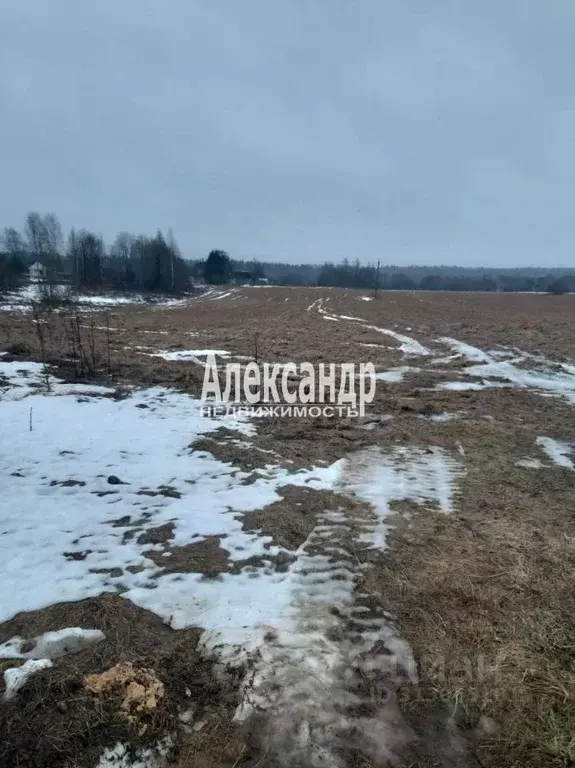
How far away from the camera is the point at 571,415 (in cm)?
797

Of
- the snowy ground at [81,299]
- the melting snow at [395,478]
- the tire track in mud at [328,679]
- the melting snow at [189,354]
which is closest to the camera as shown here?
the tire track in mud at [328,679]

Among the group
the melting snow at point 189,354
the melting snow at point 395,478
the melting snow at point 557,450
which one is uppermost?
the melting snow at point 189,354

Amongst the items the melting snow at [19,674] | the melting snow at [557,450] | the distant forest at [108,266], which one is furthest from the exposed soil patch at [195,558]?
the distant forest at [108,266]

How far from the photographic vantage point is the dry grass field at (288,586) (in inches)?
90.4

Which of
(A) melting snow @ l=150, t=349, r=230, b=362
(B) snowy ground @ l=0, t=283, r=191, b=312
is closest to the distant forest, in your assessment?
(B) snowy ground @ l=0, t=283, r=191, b=312

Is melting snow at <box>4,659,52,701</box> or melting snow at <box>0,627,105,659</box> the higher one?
melting snow at <box>4,659,52,701</box>

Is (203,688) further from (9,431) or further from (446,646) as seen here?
(9,431)

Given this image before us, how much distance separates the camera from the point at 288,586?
11.3ft

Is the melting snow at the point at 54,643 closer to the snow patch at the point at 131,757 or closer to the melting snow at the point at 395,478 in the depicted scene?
the snow patch at the point at 131,757

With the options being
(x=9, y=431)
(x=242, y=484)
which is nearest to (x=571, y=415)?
(x=242, y=484)

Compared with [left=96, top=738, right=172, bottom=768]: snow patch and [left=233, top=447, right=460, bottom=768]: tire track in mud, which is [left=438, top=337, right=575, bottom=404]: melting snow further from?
[left=96, top=738, right=172, bottom=768]: snow patch

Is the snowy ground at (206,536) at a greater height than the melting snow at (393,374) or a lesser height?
lesser

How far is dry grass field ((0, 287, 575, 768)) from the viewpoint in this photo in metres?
2.29

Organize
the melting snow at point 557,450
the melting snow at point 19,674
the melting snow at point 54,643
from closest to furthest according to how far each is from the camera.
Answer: the melting snow at point 19,674
the melting snow at point 54,643
the melting snow at point 557,450
